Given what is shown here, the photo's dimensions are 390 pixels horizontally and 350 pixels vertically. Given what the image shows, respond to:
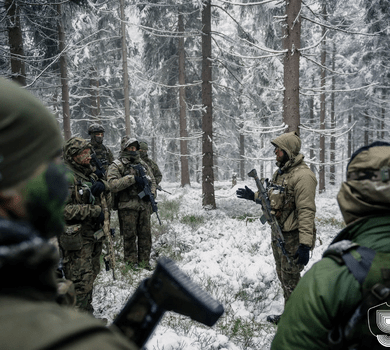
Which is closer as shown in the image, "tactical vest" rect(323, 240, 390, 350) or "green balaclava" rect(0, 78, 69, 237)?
"green balaclava" rect(0, 78, 69, 237)

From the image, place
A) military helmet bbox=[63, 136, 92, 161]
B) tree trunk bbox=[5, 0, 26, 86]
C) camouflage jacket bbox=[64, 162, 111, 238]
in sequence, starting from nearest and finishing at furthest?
camouflage jacket bbox=[64, 162, 111, 238], military helmet bbox=[63, 136, 92, 161], tree trunk bbox=[5, 0, 26, 86]

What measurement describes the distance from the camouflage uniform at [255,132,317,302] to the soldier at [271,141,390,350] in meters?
2.23

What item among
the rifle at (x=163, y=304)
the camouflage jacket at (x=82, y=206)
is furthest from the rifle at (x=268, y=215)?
the rifle at (x=163, y=304)

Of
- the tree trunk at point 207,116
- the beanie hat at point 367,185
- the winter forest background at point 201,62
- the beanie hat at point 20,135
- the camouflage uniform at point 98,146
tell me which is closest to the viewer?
the beanie hat at point 20,135

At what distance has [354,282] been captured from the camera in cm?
116

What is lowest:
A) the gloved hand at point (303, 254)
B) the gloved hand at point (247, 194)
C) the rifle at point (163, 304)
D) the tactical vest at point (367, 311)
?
the gloved hand at point (303, 254)

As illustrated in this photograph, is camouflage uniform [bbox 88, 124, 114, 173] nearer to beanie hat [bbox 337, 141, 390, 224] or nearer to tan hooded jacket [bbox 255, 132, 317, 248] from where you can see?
tan hooded jacket [bbox 255, 132, 317, 248]

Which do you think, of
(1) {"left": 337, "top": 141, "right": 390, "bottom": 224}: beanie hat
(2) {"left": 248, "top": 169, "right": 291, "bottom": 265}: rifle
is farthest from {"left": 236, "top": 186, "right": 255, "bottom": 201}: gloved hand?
(1) {"left": 337, "top": 141, "right": 390, "bottom": 224}: beanie hat

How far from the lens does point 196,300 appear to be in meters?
0.82

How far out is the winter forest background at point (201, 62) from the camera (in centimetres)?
725

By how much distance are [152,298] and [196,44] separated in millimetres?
18082

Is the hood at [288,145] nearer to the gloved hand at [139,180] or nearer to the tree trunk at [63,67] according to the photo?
the gloved hand at [139,180]

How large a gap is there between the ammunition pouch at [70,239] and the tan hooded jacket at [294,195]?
2.73 meters

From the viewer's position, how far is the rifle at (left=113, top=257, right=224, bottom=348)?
0.83 m
